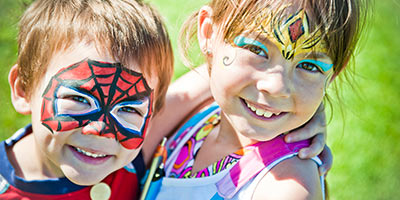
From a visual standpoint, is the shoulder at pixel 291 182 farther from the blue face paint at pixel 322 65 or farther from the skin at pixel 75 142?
the skin at pixel 75 142

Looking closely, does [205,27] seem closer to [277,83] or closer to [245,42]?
[245,42]

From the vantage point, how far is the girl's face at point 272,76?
1.78 m

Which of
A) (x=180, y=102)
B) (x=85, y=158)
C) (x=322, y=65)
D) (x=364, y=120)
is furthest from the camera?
(x=364, y=120)

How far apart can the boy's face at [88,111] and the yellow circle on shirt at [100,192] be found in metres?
0.23

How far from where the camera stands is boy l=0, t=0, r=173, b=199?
1.89 m

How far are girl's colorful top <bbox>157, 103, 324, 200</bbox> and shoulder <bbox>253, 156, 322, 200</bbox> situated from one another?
28 mm

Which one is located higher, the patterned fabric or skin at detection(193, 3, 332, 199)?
skin at detection(193, 3, 332, 199)

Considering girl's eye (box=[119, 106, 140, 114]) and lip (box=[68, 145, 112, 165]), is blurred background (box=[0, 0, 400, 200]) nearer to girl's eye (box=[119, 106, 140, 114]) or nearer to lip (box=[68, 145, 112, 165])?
girl's eye (box=[119, 106, 140, 114])

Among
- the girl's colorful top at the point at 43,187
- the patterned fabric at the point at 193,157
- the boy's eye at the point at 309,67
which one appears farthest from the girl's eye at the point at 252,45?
the girl's colorful top at the point at 43,187

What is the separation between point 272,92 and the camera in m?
1.80

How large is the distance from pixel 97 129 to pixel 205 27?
71 centimetres

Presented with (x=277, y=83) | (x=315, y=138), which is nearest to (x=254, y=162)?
(x=315, y=138)

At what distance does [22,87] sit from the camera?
2160 millimetres

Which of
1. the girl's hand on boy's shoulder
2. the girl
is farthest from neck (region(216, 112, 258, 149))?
the girl's hand on boy's shoulder
